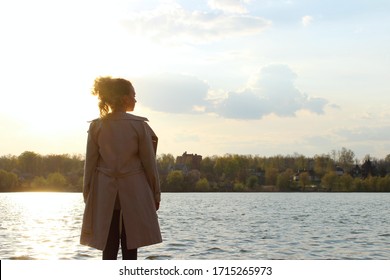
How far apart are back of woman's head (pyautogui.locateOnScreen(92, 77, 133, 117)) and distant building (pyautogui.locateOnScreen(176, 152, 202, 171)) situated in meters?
144

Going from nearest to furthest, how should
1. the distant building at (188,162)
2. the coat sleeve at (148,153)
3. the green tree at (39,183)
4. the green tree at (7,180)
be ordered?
1. the coat sleeve at (148,153)
2. the green tree at (7,180)
3. the green tree at (39,183)
4. the distant building at (188,162)

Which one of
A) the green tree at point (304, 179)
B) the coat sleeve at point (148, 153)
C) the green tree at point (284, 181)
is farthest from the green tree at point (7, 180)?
the coat sleeve at point (148, 153)

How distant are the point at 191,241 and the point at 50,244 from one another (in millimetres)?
4945

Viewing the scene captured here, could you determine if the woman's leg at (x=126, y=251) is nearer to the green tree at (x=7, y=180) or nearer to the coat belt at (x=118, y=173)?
the coat belt at (x=118, y=173)

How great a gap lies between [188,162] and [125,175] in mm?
147123

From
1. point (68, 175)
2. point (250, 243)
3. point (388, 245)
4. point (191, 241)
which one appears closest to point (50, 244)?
point (191, 241)

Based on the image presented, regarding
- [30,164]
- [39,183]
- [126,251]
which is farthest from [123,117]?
[39,183]

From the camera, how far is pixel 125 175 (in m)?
6.71

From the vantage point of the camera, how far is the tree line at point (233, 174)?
145500mm

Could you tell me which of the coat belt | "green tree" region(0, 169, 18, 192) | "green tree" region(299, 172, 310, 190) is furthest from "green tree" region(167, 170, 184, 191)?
the coat belt

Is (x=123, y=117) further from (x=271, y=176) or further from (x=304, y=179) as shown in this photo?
(x=271, y=176)
